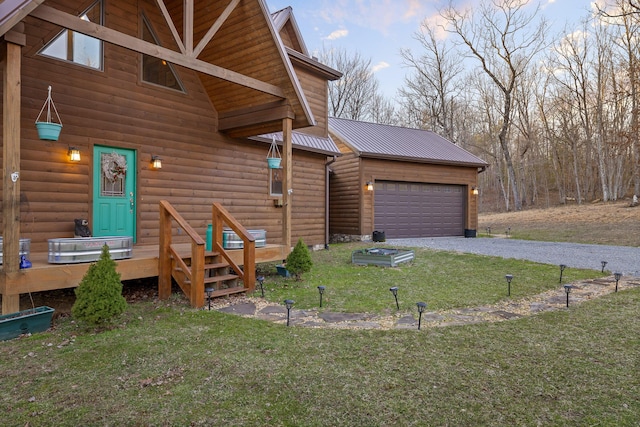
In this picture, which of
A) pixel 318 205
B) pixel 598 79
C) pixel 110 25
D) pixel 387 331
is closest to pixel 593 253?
pixel 318 205

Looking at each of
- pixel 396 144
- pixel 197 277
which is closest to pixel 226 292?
pixel 197 277

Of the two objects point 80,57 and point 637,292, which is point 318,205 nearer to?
point 80,57

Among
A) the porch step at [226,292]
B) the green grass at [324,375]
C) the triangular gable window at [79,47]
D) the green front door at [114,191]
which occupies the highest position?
the triangular gable window at [79,47]

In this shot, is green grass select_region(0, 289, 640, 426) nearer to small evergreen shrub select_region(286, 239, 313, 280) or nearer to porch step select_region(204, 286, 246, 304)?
porch step select_region(204, 286, 246, 304)

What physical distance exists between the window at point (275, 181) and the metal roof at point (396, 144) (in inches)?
158

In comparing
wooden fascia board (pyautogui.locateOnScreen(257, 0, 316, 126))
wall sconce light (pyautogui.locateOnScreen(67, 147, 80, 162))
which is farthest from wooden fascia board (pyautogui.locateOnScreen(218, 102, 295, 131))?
wall sconce light (pyautogui.locateOnScreen(67, 147, 80, 162))

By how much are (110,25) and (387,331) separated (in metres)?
6.78

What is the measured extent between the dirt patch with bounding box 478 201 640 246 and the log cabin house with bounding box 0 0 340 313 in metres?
11.5

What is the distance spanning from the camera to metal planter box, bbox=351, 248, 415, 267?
8.27 metres

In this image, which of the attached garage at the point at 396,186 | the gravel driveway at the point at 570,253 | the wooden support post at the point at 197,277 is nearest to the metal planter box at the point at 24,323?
the wooden support post at the point at 197,277

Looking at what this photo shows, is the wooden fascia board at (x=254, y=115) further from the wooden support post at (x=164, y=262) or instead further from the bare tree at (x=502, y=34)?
the bare tree at (x=502, y=34)

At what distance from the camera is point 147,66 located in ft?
23.8

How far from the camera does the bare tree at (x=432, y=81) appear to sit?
25.6 metres

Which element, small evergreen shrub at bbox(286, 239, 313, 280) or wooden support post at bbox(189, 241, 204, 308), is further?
small evergreen shrub at bbox(286, 239, 313, 280)
